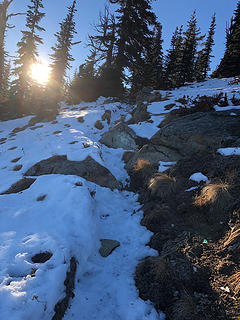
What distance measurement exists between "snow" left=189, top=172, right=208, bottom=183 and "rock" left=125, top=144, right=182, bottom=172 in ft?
5.53

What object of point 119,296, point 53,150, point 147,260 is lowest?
point 119,296

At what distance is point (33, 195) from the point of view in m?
5.27

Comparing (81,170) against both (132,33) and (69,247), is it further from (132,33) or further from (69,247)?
(132,33)

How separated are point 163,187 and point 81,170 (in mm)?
3570

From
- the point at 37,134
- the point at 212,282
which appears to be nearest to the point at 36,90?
the point at 37,134

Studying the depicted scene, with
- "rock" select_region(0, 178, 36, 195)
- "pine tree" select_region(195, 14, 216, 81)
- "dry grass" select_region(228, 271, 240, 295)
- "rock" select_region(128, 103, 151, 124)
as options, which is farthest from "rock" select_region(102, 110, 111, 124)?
"pine tree" select_region(195, 14, 216, 81)

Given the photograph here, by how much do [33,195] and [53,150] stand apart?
3843 millimetres

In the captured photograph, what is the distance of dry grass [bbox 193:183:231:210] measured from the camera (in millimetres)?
4012

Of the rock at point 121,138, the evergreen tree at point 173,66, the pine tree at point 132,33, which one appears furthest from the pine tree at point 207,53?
the rock at point 121,138

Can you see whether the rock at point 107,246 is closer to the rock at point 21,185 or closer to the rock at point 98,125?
the rock at point 21,185

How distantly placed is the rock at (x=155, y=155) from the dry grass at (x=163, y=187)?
5.75ft

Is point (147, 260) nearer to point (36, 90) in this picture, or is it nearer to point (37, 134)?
point (37, 134)

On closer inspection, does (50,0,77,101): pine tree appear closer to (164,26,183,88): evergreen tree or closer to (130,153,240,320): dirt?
(164,26,183,88): evergreen tree

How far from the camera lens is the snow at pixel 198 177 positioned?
202 inches
